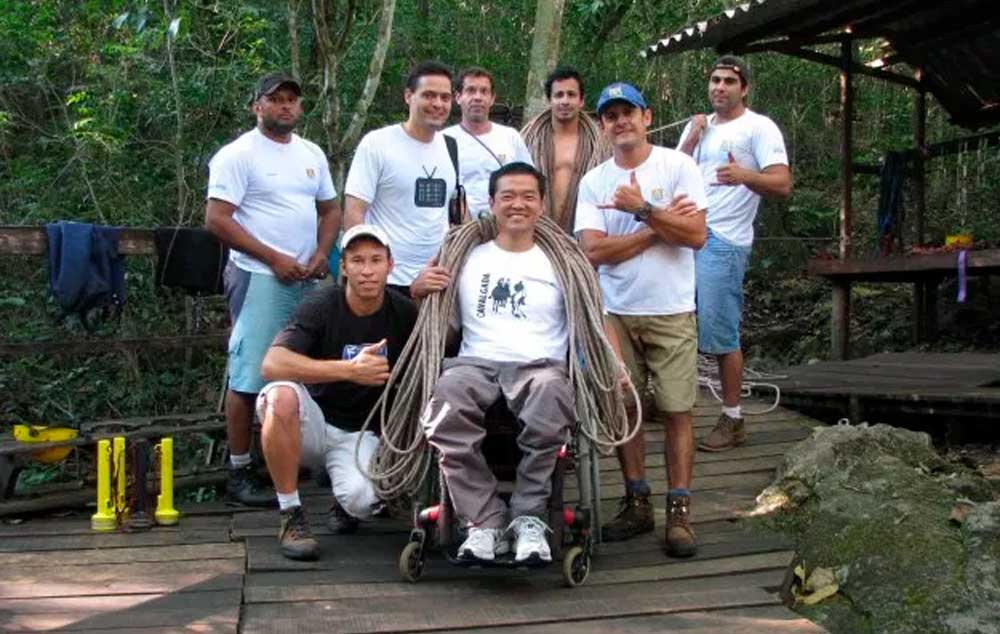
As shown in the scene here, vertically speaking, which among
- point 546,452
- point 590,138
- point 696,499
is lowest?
point 696,499

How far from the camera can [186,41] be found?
759 centimetres

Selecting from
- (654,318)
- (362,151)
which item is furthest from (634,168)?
(362,151)

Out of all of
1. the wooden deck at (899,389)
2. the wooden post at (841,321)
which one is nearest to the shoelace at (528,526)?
the wooden deck at (899,389)

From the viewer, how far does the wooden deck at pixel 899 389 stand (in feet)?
20.1

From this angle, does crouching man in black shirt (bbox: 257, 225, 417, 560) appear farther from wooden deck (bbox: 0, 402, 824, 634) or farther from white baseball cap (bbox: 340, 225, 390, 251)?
wooden deck (bbox: 0, 402, 824, 634)

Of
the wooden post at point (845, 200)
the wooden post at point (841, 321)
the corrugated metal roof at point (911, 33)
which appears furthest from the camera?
the wooden post at point (841, 321)

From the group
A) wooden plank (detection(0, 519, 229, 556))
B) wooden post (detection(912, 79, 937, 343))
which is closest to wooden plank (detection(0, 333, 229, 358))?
wooden plank (detection(0, 519, 229, 556))

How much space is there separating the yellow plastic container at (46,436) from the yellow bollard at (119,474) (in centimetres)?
35

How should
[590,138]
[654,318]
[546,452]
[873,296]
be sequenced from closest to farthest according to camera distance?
[546,452]
[654,318]
[590,138]
[873,296]

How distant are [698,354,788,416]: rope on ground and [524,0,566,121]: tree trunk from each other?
2480 millimetres

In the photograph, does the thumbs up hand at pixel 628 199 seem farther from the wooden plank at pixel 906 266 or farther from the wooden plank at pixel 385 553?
the wooden plank at pixel 906 266

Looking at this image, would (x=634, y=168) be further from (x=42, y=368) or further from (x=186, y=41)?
(x=186, y=41)

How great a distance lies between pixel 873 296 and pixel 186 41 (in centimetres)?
795

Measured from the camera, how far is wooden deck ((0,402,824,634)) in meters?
3.18
